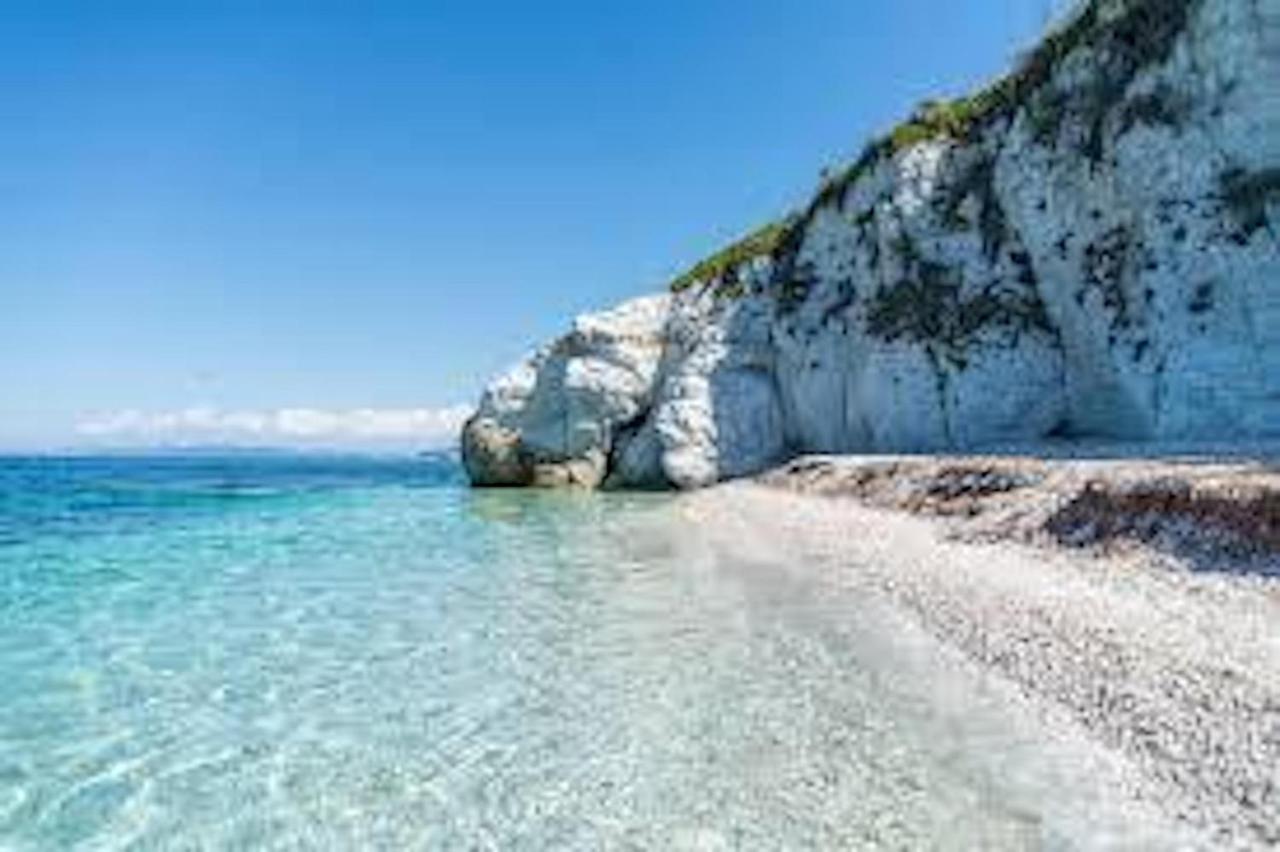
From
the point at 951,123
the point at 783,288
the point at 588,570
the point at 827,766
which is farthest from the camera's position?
the point at 783,288

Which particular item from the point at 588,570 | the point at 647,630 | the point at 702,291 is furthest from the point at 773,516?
the point at 702,291

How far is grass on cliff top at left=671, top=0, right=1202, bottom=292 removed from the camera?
38094mm

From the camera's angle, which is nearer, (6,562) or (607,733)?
(607,733)

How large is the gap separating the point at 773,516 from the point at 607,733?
73.6ft

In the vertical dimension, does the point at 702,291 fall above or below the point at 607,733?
above

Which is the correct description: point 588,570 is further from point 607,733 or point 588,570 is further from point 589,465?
point 589,465

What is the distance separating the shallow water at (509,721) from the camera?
419 inches

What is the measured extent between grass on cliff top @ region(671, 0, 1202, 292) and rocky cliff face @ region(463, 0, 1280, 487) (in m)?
0.10

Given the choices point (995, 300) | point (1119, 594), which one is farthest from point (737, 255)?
point (1119, 594)

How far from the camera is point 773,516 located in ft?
117

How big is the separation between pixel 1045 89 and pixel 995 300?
7.24 meters

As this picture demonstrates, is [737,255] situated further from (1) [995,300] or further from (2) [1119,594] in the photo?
(2) [1119,594]

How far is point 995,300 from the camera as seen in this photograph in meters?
45.8

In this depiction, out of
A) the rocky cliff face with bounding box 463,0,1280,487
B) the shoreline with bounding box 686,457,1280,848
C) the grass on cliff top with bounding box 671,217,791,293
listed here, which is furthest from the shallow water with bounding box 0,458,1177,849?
the grass on cliff top with bounding box 671,217,791,293
